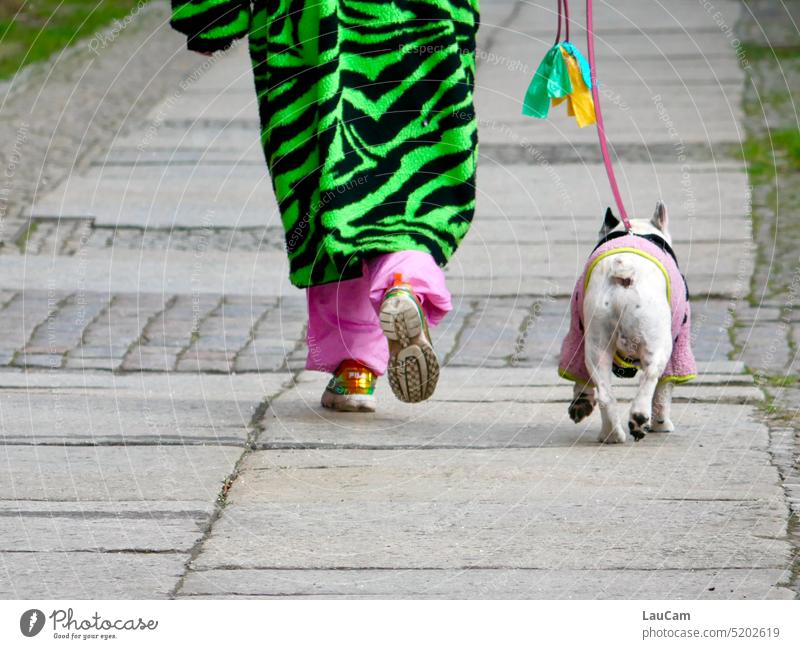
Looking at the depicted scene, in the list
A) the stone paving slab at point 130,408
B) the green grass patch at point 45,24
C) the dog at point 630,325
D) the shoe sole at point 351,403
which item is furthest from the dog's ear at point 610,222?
the green grass patch at point 45,24

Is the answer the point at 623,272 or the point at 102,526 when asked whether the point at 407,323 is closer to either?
the point at 623,272

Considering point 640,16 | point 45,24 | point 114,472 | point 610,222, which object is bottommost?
point 114,472

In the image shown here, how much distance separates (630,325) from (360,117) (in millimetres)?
969

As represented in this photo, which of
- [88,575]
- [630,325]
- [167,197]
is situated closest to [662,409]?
[630,325]

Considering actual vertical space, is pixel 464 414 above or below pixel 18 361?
below

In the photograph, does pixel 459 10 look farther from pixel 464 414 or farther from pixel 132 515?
pixel 132 515

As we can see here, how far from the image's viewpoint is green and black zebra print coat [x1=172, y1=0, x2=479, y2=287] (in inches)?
152

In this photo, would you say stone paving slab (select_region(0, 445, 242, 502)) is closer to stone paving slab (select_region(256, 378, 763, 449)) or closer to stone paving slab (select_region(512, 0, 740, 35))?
stone paving slab (select_region(256, 378, 763, 449))

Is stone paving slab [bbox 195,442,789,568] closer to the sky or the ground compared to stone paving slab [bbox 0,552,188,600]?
closer to the sky

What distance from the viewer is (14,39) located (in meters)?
12.2

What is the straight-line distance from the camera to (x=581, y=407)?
3881 millimetres

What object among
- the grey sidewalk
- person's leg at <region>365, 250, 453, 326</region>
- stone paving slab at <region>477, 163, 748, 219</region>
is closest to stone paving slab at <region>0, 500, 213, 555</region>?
the grey sidewalk
